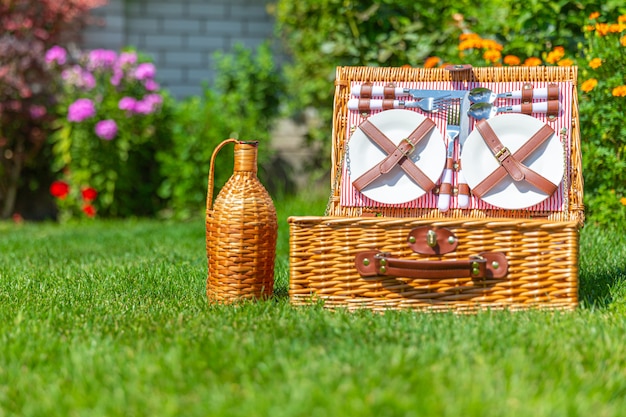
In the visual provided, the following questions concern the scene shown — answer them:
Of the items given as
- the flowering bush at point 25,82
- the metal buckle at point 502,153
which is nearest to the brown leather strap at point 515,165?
the metal buckle at point 502,153

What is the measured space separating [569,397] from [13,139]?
6358mm

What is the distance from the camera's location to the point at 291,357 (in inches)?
79.9

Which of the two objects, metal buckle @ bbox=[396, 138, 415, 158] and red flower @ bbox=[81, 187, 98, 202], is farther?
red flower @ bbox=[81, 187, 98, 202]

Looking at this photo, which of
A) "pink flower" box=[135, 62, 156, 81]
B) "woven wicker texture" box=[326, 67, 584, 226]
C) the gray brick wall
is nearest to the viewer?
"woven wicker texture" box=[326, 67, 584, 226]

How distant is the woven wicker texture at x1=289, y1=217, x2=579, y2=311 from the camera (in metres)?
2.59

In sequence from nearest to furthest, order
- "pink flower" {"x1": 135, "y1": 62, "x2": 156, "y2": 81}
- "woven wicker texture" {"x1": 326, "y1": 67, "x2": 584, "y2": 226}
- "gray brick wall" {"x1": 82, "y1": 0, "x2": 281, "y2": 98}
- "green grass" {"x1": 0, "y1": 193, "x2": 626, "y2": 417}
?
"green grass" {"x1": 0, "y1": 193, "x2": 626, "y2": 417}
"woven wicker texture" {"x1": 326, "y1": 67, "x2": 584, "y2": 226}
"pink flower" {"x1": 135, "y1": 62, "x2": 156, "y2": 81}
"gray brick wall" {"x1": 82, "y1": 0, "x2": 281, "y2": 98}

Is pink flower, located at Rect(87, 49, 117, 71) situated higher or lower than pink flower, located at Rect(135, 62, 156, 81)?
higher

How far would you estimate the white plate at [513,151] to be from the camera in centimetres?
287

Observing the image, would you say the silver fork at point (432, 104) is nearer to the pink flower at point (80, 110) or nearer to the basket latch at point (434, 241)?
the basket latch at point (434, 241)

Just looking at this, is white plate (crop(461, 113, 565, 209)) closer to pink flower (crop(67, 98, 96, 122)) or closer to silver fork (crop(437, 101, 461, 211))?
silver fork (crop(437, 101, 461, 211))

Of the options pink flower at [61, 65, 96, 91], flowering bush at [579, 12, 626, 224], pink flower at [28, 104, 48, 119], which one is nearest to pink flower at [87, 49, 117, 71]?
pink flower at [61, 65, 96, 91]

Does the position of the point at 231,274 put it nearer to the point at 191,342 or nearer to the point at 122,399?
the point at 191,342

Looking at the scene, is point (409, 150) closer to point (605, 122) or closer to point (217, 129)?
point (605, 122)

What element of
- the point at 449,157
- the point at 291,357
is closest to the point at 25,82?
the point at 449,157
